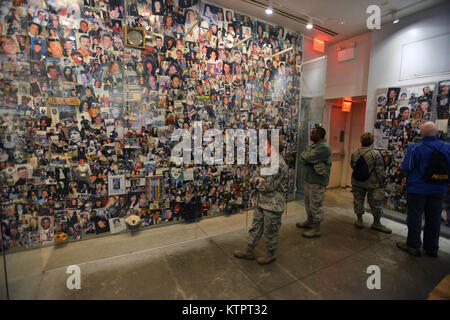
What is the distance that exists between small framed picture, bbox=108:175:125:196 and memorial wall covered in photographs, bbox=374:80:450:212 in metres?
4.72

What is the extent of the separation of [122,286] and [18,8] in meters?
2.87

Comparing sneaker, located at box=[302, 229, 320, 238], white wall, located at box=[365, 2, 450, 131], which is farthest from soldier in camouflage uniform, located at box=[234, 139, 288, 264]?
white wall, located at box=[365, 2, 450, 131]

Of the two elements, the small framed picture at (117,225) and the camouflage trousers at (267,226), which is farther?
the small framed picture at (117,225)

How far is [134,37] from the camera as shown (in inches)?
113

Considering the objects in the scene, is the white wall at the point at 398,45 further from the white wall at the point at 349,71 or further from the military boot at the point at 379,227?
the military boot at the point at 379,227

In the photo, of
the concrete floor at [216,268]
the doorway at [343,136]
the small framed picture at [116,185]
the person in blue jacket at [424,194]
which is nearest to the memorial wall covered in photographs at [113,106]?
the small framed picture at [116,185]

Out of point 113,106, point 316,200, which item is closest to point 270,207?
point 316,200

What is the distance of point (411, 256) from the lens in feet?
8.88

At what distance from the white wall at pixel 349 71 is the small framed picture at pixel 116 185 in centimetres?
508

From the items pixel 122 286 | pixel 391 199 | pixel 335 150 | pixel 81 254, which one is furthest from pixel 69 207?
A: pixel 335 150

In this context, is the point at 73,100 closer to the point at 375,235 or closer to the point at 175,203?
the point at 175,203

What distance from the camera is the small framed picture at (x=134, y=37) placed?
2.83 m

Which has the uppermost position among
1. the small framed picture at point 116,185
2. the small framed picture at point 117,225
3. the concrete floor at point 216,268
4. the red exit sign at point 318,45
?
the red exit sign at point 318,45

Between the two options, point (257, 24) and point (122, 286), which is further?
point (257, 24)
